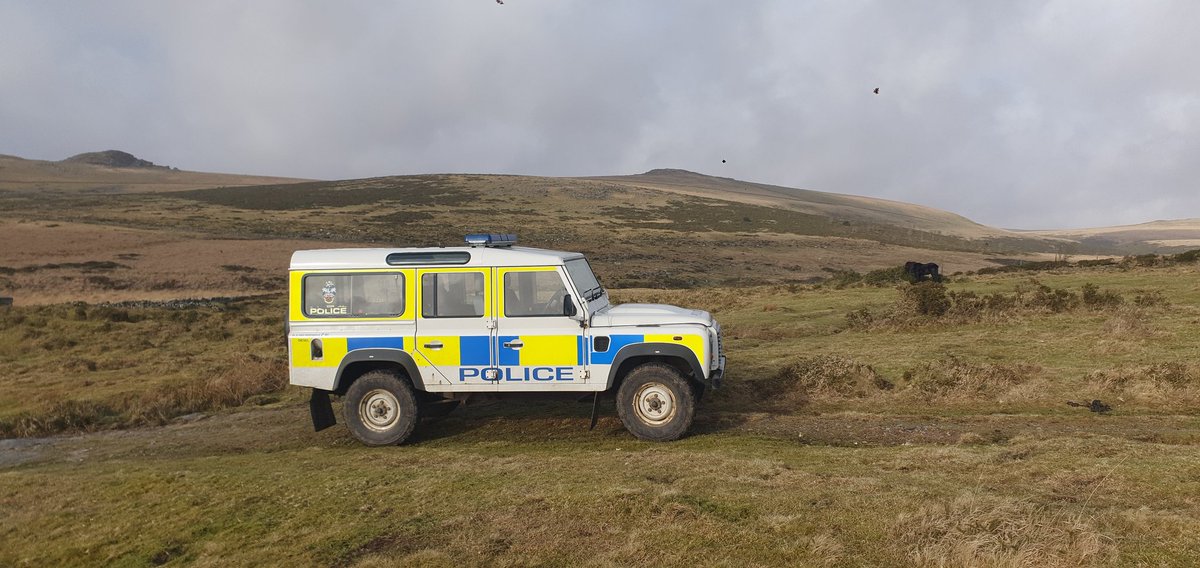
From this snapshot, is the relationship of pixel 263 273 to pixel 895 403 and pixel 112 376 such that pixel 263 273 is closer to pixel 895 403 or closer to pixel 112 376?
pixel 112 376

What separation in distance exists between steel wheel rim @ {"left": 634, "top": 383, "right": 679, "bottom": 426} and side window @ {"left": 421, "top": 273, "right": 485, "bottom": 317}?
2471 mm

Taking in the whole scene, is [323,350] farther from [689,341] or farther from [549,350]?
[689,341]

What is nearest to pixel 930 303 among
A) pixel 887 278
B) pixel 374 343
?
pixel 887 278

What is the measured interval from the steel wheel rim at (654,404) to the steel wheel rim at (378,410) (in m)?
3.37

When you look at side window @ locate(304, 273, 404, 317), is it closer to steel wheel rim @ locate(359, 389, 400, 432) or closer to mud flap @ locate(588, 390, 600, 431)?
steel wheel rim @ locate(359, 389, 400, 432)

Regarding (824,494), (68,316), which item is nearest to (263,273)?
(68,316)

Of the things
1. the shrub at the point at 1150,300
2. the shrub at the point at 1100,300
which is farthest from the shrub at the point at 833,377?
the shrub at the point at 1150,300

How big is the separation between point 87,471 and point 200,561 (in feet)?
15.0

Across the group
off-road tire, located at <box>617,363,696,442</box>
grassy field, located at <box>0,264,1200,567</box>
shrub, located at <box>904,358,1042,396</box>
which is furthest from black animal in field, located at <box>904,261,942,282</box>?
off-road tire, located at <box>617,363,696,442</box>

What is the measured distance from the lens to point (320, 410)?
10.0 m

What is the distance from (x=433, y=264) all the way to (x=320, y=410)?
8.66 feet

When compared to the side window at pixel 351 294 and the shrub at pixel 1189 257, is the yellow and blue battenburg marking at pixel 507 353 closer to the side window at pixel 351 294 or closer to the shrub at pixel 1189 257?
the side window at pixel 351 294

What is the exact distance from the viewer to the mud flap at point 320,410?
995 cm

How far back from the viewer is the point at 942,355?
13.3 meters
